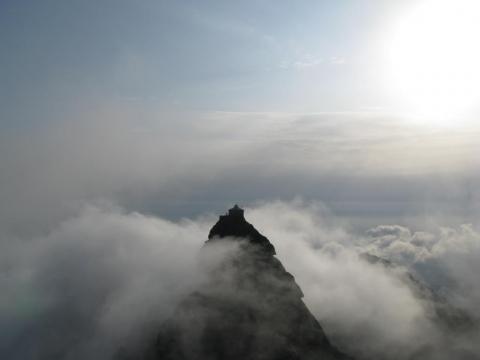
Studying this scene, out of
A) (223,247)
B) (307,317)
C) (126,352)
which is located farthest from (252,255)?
(126,352)

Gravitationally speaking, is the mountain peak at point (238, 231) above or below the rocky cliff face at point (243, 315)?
above

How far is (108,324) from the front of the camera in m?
194

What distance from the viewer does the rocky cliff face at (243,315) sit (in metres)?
142

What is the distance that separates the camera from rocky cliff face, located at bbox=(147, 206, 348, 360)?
465ft

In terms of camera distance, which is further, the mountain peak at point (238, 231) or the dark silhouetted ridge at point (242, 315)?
the mountain peak at point (238, 231)

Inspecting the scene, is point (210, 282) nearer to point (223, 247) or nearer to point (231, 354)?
point (223, 247)

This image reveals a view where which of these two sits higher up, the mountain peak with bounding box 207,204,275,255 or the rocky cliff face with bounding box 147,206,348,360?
the mountain peak with bounding box 207,204,275,255

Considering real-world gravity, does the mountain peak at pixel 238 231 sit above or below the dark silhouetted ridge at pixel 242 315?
above

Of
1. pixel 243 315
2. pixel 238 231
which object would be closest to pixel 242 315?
pixel 243 315

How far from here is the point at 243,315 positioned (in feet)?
503

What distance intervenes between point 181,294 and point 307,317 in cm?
4688

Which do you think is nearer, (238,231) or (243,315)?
(243,315)

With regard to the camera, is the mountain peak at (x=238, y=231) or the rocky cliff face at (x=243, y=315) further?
the mountain peak at (x=238, y=231)

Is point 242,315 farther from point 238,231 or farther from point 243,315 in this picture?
point 238,231
